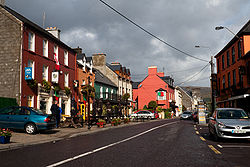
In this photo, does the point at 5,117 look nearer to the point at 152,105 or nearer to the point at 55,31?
the point at 55,31

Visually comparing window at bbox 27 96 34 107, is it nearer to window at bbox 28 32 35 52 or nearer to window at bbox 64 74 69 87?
window at bbox 28 32 35 52

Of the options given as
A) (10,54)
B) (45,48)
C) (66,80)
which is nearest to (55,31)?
(45,48)

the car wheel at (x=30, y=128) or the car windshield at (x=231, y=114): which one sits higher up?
the car windshield at (x=231, y=114)

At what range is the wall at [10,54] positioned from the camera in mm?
20328

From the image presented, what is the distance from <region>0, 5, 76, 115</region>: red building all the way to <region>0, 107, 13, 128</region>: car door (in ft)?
13.3

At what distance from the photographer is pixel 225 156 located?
757 centimetres

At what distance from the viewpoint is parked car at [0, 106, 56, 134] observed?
1525 centimetres

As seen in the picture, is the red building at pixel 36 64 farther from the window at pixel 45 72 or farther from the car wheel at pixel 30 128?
the car wheel at pixel 30 128

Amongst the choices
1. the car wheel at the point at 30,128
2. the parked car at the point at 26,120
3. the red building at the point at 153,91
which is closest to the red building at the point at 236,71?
the parked car at the point at 26,120

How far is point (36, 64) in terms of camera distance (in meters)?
22.6

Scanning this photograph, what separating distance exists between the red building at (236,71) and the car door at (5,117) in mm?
20060

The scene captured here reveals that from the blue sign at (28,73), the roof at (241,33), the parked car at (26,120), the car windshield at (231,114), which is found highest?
the roof at (241,33)

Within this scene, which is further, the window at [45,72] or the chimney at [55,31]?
the chimney at [55,31]

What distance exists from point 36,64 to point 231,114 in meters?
16.6
